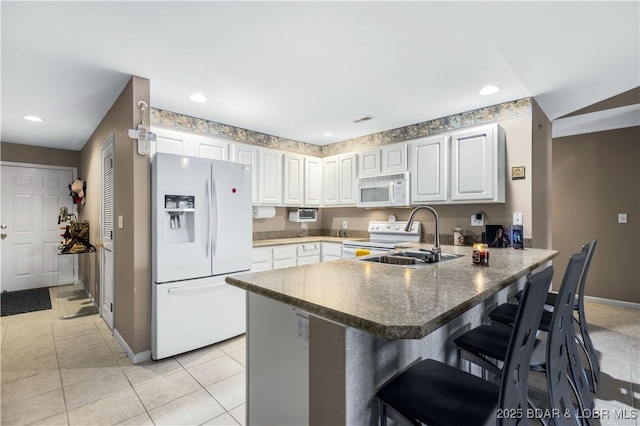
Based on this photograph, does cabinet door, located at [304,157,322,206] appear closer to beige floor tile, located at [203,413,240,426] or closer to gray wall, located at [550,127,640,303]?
beige floor tile, located at [203,413,240,426]

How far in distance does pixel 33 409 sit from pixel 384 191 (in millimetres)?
3652

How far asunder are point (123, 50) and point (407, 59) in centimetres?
200

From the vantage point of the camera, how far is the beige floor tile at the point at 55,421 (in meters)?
1.81

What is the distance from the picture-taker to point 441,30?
6.14ft

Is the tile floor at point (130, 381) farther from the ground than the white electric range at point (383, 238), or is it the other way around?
the white electric range at point (383, 238)

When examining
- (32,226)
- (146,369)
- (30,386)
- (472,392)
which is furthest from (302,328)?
(32,226)

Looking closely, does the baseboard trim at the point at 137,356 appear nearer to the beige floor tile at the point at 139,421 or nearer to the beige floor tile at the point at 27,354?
the beige floor tile at the point at 27,354

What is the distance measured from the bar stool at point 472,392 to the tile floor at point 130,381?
1.24 metres

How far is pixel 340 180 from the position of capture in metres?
4.53

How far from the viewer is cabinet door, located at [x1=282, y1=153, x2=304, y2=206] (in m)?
4.36

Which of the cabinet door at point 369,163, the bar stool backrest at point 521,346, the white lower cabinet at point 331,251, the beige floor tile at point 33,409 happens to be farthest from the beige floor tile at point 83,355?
the cabinet door at point 369,163

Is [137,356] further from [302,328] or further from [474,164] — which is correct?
[474,164]

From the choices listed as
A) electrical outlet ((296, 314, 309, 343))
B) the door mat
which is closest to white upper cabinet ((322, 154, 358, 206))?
electrical outlet ((296, 314, 309, 343))

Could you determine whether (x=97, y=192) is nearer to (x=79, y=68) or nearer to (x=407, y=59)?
(x=79, y=68)
